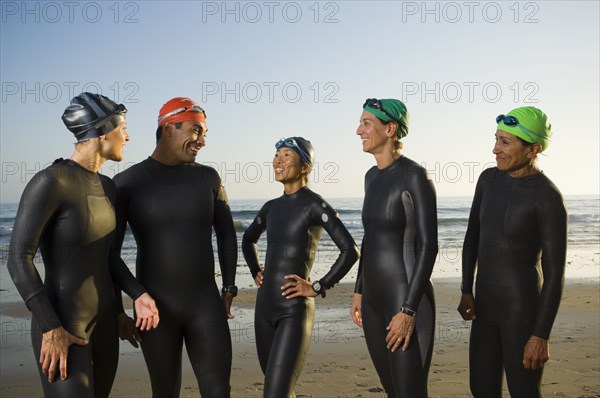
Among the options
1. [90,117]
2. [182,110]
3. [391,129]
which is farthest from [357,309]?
[90,117]

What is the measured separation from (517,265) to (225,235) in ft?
6.58

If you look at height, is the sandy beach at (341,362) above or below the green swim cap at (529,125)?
below

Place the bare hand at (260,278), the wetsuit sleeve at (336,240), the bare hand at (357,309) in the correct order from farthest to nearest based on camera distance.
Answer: the bare hand at (260,278)
the wetsuit sleeve at (336,240)
the bare hand at (357,309)

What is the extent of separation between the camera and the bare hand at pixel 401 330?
423 centimetres

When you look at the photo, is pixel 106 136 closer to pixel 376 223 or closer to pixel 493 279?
pixel 376 223

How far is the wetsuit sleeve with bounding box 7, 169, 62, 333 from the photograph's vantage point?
358 cm

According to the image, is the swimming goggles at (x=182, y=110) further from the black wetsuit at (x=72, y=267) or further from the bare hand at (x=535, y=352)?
the bare hand at (x=535, y=352)

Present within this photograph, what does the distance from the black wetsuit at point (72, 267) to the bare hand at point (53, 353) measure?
0.13ft

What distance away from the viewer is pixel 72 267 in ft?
12.6

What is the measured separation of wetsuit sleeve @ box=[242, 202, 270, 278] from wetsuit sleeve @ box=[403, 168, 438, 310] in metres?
1.59

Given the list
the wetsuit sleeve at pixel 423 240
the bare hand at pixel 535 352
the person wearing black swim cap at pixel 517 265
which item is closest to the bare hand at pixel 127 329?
the wetsuit sleeve at pixel 423 240

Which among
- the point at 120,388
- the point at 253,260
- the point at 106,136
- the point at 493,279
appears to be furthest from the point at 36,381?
the point at 493,279

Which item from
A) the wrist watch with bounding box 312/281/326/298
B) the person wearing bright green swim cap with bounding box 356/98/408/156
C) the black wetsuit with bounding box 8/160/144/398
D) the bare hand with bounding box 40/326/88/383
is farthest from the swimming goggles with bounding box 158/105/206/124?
the bare hand with bounding box 40/326/88/383

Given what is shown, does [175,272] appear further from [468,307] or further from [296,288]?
[468,307]
